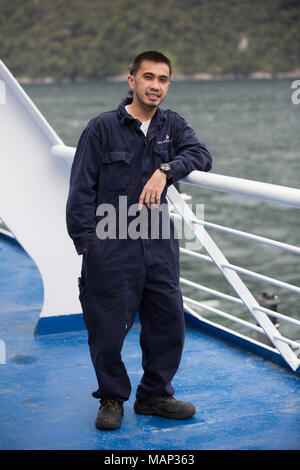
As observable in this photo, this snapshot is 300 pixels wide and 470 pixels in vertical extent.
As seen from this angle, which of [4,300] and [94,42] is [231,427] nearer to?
[4,300]

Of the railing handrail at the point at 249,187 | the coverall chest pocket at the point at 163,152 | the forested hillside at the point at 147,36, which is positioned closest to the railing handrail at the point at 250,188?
the railing handrail at the point at 249,187

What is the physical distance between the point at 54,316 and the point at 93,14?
134225mm

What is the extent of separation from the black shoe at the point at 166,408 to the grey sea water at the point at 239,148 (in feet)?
30.8

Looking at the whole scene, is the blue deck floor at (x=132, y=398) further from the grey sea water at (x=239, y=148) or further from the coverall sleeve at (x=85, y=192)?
the grey sea water at (x=239, y=148)

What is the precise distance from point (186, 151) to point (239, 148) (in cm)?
5424

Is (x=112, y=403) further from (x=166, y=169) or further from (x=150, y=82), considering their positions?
(x=150, y=82)

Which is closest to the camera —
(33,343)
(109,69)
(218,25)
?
(33,343)

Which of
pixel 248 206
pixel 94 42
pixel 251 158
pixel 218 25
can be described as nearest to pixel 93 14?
pixel 94 42

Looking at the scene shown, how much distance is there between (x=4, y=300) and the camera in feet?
15.0

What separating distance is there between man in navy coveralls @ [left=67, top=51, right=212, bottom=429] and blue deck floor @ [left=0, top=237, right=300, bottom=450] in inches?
4.7

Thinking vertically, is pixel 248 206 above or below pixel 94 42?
below

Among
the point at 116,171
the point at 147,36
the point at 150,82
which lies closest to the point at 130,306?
the point at 116,171

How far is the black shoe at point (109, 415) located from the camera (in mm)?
2805

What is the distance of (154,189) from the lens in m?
2.70
